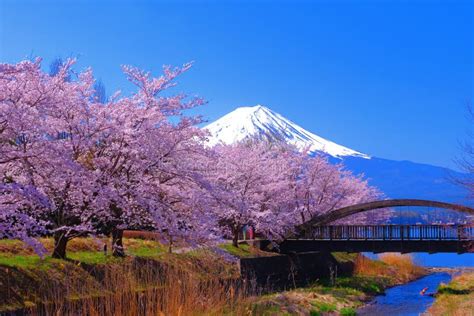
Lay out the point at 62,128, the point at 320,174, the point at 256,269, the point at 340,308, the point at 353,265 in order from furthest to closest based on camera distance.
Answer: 1. the point at 353,265
2. the point at 320,174
3. the point at 256,269
4. the point at 340,308
5. the point at 62,128

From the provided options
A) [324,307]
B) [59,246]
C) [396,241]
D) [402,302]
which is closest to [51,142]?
[59,246]

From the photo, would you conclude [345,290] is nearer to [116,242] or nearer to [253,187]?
[253,187]

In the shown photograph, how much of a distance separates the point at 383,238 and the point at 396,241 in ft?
2.36

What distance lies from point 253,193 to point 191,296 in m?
23.7

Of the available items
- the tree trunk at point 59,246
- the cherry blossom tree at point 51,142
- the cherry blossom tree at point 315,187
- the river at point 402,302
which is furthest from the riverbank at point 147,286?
the cherry blossom tree at point 315,187

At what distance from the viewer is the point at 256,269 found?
28.5 m

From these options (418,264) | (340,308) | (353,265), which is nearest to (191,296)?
(340,308)

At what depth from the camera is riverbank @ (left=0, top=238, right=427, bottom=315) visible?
895cm

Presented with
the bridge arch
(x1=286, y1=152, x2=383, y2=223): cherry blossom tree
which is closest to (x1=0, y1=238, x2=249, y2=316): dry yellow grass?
the bridge arch

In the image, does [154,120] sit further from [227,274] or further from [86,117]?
[227,274]

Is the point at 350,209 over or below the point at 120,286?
over

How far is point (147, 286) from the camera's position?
9852 millimetres

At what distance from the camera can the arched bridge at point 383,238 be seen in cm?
3278

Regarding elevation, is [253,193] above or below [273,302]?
above
